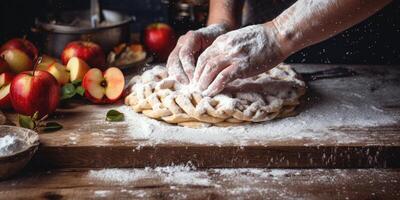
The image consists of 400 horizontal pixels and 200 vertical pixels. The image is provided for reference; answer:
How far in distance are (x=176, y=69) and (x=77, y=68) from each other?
1.27 feet

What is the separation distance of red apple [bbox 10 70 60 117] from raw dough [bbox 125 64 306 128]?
0.26m

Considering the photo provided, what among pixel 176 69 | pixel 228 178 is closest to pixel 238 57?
pixel 176 69

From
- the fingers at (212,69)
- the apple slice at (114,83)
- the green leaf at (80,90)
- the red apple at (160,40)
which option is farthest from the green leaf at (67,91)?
the red apple at (160,40)

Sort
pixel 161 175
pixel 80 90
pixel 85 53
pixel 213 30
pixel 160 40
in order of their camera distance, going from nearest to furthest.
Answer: pixel 161 175 < pixel 80 90 < pixel 213 30 < pixel 85 53 < pixel 160 40

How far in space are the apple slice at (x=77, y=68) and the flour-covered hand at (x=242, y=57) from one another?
0.50 meters

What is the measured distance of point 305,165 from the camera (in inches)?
58.4

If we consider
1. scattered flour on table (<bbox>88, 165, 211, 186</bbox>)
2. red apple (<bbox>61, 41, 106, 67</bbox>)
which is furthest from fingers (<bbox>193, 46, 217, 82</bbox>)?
red apple (<bbox>61, 41, 106, 67</bbox>)

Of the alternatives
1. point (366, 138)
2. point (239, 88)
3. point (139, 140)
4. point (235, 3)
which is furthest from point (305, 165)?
point (235, 3)

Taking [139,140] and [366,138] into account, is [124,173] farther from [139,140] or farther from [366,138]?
[366,138]

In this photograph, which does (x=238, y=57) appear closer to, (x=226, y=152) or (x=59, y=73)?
(x=226, y=152)

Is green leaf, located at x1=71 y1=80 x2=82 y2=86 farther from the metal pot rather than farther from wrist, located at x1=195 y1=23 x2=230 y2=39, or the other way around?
wrist, located at x1=195 y1=23 x2=230 y2=39

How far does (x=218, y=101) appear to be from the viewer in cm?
161

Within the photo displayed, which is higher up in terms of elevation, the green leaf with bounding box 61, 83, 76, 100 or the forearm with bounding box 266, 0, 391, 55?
the forearm with bounding box 266, 0, 391, 55

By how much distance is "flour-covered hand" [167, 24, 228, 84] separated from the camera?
1.73 metres
